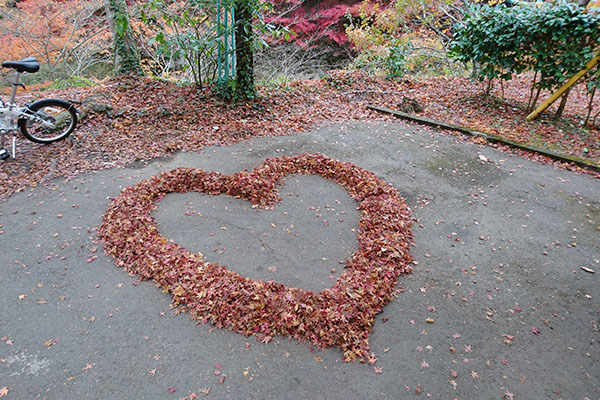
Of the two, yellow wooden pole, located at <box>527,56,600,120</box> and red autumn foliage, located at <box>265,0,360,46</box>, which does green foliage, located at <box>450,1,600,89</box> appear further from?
red autumn foliage, located at <box>265,0,360,46</box>

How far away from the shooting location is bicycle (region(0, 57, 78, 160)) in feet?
14.4

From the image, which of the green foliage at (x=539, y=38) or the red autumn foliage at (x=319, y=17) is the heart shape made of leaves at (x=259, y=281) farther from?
the red autumn foliage at (x=319, y=17)

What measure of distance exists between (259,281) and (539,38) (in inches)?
253

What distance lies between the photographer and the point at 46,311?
2.61 m

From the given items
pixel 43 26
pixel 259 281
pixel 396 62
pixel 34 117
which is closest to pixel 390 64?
pixel 396 62

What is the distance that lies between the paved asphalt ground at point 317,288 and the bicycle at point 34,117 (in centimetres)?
108

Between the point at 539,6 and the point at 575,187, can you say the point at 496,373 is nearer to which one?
the point at 575,187

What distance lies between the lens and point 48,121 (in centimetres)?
481

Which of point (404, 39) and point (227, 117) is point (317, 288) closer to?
point (227, 117)

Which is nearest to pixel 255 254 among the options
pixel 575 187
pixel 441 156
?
pixel 441 156

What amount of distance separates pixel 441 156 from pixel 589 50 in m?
2.98

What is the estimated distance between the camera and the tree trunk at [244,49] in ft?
19.9

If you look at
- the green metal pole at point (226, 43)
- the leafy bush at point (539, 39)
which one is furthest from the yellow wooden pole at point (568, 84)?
the green metal pole at point (226, 43)

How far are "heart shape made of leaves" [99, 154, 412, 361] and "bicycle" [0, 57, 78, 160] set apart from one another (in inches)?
73.1
